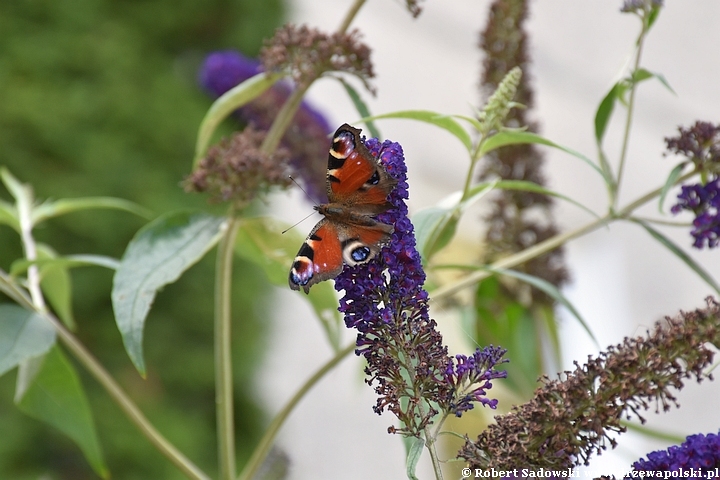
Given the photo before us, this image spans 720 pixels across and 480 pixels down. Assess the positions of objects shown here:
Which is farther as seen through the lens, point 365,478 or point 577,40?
point 577,40

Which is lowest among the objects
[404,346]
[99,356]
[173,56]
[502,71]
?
[404,346]

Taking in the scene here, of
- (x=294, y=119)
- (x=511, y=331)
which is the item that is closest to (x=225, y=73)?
(x=294, y=119)

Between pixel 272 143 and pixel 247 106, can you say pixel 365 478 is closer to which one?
pixel 247 106

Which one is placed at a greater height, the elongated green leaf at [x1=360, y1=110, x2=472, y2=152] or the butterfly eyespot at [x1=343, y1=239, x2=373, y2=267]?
the elongated green leaf at [x1=360, y1=110, x2=472, y2=152]

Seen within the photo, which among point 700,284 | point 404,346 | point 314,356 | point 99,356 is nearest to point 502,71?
point 404,346

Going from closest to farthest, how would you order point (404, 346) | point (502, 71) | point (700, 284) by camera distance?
point (404, 346) < point (502, 71) < point (700, 284)

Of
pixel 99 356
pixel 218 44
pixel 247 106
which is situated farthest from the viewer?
pixel 218 44

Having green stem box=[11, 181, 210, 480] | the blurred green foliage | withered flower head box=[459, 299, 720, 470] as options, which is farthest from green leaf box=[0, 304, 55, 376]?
the blurred green foliage

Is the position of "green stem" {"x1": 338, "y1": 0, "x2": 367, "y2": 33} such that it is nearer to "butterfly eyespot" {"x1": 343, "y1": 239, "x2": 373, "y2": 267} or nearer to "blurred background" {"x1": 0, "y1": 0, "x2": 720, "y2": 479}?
"butterfly eyespot" {"x1": 343, "y1": 239, "x2": 373, "y2": 267}
